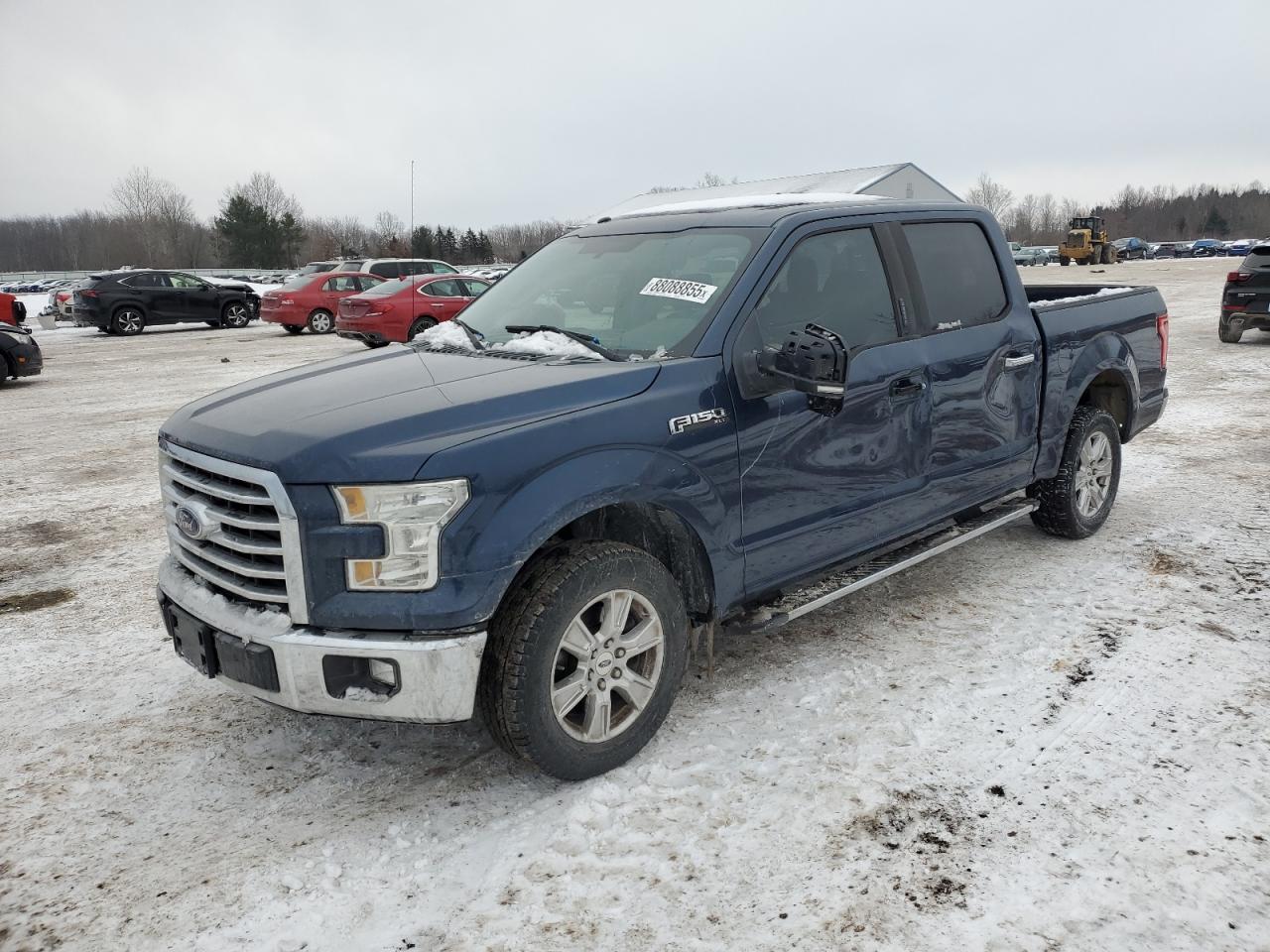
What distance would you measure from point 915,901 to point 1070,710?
1349 mm

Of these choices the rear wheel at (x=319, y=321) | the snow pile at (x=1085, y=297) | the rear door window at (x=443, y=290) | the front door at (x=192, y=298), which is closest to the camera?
the snow pile at (x=1085, y=297)

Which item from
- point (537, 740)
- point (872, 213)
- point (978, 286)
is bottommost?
point (537, 740)

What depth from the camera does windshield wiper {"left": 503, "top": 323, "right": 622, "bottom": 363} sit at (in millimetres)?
3562

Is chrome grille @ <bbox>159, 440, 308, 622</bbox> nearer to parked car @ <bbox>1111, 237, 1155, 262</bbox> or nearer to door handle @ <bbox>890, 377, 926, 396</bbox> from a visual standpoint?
door handle @ <bbox>890, 377, 926, 396</bbox>

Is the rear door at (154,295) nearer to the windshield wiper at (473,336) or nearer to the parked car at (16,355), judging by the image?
the parked car at (16,355)

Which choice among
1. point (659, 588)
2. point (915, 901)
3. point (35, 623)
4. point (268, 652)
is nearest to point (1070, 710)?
point (915, 901)

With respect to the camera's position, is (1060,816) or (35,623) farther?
(35,623)

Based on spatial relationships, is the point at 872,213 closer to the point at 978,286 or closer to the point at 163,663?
the point at 978,286

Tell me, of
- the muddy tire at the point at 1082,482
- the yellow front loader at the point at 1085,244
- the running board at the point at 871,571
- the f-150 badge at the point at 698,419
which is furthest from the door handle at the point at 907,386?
the yellow front loader at the point at 1085,244

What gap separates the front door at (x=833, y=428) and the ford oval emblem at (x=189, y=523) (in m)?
1.83

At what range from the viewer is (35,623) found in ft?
15.7

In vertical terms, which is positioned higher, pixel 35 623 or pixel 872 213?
pixel 872 213

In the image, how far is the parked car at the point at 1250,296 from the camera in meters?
13.6

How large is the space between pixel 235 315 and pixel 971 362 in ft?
83.6
